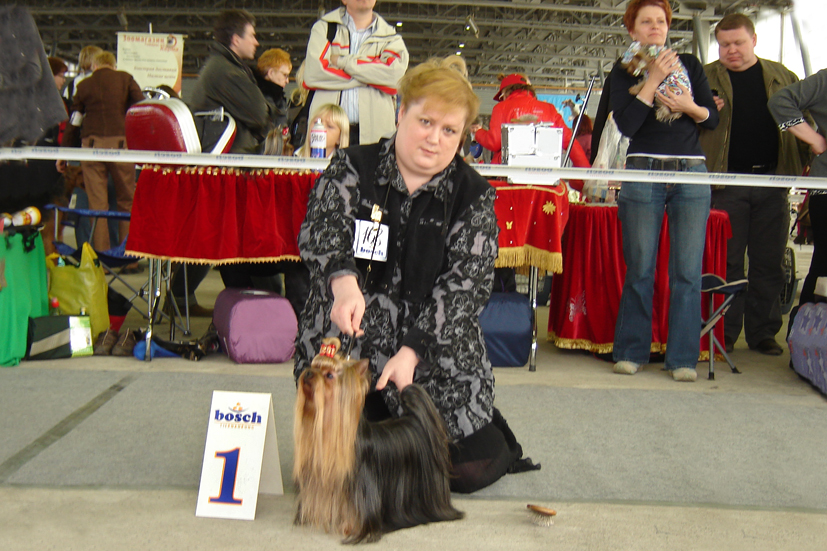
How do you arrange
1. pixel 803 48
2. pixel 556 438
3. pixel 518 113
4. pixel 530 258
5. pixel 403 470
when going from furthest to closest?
pixel 803 48
pixel 518 113
pixel 530 258
pixel 556 438
pixel 403 470

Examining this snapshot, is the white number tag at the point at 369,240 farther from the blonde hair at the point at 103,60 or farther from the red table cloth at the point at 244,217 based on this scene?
the blonde hair at the point at 103,60

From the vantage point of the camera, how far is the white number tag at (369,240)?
1.75m

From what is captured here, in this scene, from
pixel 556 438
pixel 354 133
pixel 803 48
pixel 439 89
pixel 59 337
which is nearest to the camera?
pixel 439 89

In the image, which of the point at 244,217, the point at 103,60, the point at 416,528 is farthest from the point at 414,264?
the point at 103,60

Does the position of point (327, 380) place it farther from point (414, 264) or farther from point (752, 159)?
point (752, 159)

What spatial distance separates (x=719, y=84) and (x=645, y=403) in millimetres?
1935

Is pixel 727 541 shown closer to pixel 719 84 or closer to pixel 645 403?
pixel 645 403

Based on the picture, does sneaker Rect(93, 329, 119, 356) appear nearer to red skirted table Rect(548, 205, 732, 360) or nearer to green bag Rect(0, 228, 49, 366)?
green bag Rect(0, 228, 49, 366)

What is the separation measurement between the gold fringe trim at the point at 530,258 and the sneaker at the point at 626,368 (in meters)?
0.51

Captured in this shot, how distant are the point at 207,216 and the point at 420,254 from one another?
174 centimetres

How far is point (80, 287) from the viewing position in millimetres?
3354

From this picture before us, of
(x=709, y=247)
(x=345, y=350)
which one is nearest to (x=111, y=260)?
(x=345, y=350)

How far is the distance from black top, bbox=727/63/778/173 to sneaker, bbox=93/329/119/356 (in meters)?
3.30

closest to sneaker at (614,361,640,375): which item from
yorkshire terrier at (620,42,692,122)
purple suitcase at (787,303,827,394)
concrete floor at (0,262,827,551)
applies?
purple suitcase at (787,303,827,394)
